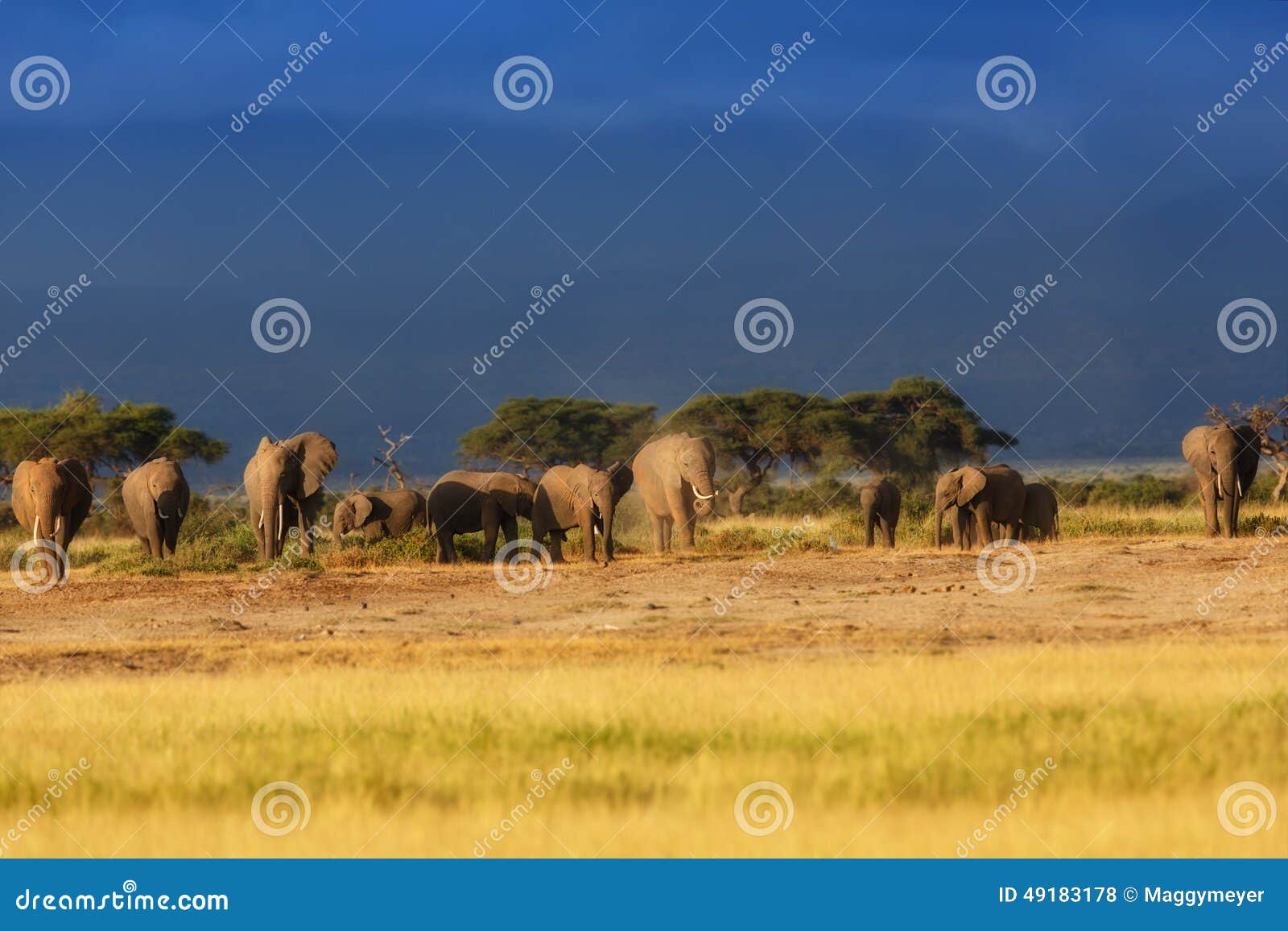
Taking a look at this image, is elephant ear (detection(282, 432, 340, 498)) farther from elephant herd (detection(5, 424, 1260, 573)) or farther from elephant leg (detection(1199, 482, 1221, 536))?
elephant leg (detection(1199, 482, 1221, 536))

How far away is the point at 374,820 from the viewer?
8.96 m

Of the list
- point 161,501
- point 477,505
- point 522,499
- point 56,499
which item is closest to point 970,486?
point 522,499

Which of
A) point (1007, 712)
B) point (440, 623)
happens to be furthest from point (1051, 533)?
point (1007, 712)

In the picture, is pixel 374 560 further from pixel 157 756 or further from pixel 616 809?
pixel 616 809

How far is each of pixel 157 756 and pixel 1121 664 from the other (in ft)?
25.4

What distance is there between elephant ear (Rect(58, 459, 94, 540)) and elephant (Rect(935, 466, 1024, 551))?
47.0 feet

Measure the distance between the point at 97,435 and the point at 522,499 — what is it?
2787 centimetres

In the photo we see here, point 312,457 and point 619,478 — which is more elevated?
point 312,457

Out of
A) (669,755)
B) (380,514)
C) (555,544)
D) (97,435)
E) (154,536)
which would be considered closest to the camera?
(669,755)

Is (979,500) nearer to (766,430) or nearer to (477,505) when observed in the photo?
(477,505)

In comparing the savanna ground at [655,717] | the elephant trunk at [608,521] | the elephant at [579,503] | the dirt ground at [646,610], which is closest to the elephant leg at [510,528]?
the elephant at [579,503]

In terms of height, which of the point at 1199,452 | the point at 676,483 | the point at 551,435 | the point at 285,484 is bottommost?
the point at 285,484

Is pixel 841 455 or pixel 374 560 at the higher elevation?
pixel 841 455

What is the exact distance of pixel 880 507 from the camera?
33.8 m
